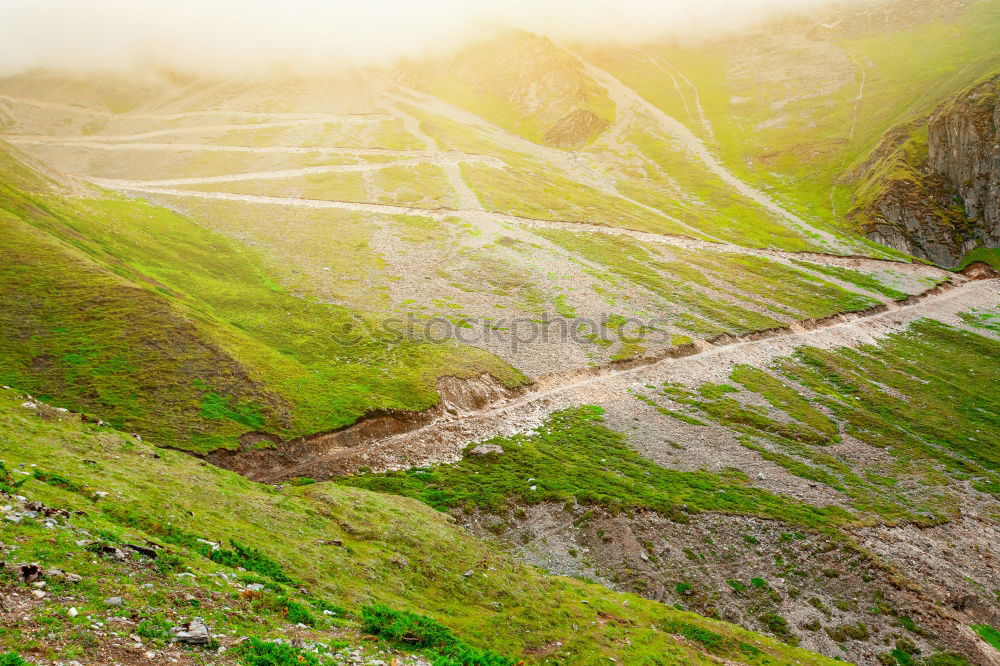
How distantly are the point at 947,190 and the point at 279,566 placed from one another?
181 metres

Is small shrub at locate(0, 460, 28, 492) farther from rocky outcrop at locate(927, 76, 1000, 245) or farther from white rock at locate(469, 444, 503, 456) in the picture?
rocky outcrop at locate(927, 76, 1000, 245)

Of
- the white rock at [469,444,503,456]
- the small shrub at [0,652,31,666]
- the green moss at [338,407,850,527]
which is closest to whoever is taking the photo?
the small shrub at [0,652,31,666]

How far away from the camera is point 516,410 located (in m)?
52.0

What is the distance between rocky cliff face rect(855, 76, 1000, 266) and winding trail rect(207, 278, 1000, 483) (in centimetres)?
5099

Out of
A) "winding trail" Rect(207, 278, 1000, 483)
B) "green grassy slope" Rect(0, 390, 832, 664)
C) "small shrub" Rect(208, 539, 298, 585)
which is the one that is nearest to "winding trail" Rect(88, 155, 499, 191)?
"winding trail" Rect(207, 278, 1000, 483)

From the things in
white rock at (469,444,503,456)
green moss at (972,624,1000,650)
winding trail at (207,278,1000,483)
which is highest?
winding trail at (207,278,1000,483)

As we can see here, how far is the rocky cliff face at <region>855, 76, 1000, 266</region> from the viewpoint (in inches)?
5172

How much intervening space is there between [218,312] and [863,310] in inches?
3827

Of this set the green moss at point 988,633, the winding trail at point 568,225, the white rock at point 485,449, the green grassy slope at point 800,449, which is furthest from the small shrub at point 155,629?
the winding trail at point 568,225

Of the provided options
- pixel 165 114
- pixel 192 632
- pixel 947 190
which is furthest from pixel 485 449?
pixel 165 114

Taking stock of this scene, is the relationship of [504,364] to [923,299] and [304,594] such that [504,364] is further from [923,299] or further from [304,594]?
[923,299]

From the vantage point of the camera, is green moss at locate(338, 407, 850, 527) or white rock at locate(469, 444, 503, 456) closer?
green moss at locate(338, 407, 850, 527)

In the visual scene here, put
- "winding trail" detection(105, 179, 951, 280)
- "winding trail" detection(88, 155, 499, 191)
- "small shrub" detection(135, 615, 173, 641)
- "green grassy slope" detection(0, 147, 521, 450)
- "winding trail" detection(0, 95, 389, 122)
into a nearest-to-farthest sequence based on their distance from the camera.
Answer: "small shrub" detection(135, 615, 173, 641) < "green grassy slope" detection(0, 147, 521, 450) < "winding trail" detection(105, 179, 951, 280) < "winding trail" detection(88, 155, 499, 191) < "winding trail" detection(0, 95, 389, 122)

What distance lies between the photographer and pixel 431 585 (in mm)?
24609
